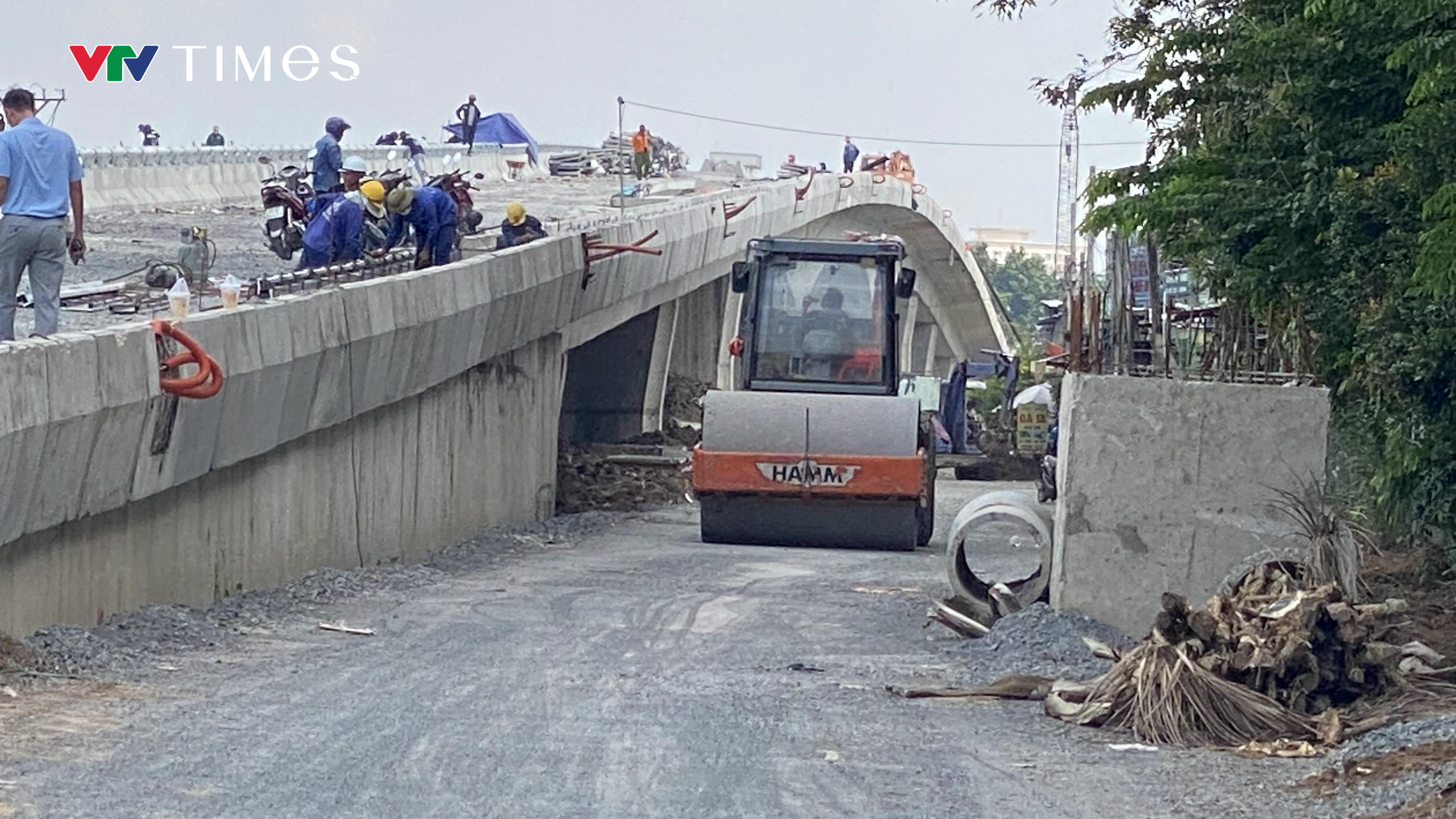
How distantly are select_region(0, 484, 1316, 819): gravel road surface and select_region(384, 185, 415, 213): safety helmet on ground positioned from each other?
8514 mm

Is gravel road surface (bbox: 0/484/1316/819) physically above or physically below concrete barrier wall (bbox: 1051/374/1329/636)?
below

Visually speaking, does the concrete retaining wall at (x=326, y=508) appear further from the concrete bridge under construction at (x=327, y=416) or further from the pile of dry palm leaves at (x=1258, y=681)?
the pile of dry palm leaves at (x=1258, y=681)

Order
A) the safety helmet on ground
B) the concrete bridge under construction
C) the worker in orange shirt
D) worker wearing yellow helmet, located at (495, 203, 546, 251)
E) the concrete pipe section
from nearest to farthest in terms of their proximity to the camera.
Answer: the concrete bridge under construction
the concrete pipe section
the safety helmet on ground
worker wearing yellow helmet, located at (495, 203, 546, 251)
the worker in orange shirt

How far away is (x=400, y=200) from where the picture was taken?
2058 centimetres

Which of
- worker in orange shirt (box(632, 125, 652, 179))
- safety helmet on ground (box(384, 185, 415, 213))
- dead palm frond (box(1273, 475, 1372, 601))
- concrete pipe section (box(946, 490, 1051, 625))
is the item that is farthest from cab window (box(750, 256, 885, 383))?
worker in orange shirt (box(632, 125, 652, 179))

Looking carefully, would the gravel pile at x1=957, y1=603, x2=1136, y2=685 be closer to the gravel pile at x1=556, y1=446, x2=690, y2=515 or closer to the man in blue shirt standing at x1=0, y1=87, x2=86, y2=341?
the man in blue shirt standing at x1=0, y1=87, x2=86, y2=341

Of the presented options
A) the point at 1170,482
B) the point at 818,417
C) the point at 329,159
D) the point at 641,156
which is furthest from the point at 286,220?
the point at 641,156

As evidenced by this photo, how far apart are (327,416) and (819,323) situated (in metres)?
6.73

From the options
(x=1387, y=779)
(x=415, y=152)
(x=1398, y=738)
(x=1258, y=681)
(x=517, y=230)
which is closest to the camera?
(x=1387, y=779)

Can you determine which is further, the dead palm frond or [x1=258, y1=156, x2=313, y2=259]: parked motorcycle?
[x1=258, y1=156, x2=313, y2=259]: parked motorcycle

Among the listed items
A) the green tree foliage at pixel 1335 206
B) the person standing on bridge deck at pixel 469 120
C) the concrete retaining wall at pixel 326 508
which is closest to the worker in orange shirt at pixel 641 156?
the person standing on bridge deck at pixel 469 120

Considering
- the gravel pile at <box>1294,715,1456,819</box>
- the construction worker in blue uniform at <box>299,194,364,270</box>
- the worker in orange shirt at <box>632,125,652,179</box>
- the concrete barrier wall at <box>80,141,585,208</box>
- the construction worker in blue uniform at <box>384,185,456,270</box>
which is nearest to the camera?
the gravel pile at <box>1294,715,1456,819</box>

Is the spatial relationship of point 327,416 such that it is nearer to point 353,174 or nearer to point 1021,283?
point 353,174

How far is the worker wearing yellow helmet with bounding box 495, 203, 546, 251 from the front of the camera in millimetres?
23641
